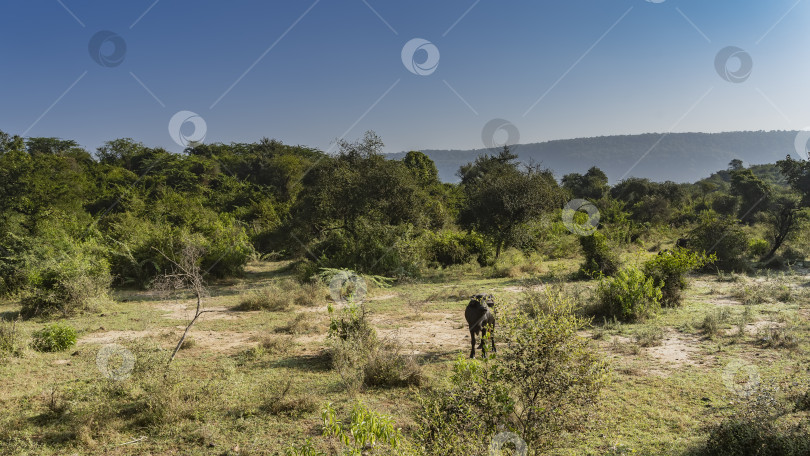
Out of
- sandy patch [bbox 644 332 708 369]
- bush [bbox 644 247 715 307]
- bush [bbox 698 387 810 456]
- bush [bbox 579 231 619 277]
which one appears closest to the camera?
bush [bbox 698 387 810 456]

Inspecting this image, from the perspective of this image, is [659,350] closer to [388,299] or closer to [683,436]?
[683,436]

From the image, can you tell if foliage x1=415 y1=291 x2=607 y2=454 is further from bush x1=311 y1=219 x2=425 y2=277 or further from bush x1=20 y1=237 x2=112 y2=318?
bush x1=311 y1=219 x2=425 y2=277

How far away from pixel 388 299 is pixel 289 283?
353 centimetres

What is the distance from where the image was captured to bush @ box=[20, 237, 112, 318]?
38.5ft

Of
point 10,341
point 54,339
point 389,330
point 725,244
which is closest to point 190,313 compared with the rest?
point 54,339

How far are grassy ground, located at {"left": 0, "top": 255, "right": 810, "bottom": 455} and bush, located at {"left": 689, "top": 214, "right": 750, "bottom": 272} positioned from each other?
511 cm

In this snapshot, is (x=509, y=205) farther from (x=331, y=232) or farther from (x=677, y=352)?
(x=677, y=352)

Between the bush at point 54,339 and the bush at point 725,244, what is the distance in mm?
20961

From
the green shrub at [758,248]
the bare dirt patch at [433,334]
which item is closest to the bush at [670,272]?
the bare dirt patch at [433,334]

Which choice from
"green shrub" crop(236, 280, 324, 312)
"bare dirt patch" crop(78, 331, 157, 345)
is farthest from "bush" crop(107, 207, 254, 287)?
"bare dirt patch" crop(78, 331, 157, 345)

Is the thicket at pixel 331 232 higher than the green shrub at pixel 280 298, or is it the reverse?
the thicket at pixel 331 232

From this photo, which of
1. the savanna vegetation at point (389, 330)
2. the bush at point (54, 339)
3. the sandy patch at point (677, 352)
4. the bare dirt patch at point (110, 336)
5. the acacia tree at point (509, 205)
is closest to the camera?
the savanna vegetation at point (389, 330)

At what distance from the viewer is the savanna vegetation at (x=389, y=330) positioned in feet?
13.9

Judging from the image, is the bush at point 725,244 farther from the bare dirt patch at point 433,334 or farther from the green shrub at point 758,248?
the bare dirt patch at point 433,334
